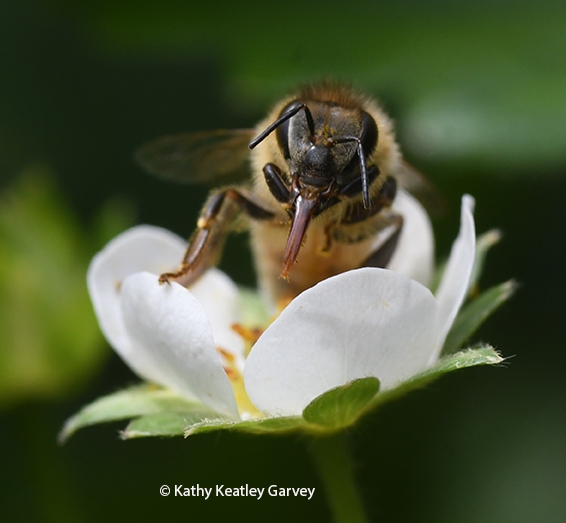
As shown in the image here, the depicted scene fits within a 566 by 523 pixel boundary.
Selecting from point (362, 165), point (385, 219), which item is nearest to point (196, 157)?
point (385, 219)

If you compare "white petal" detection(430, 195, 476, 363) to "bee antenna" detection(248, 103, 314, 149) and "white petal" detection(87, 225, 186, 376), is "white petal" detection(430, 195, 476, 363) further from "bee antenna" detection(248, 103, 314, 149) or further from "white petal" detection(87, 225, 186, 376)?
"white petal" detection(87, 225, 186, 376)

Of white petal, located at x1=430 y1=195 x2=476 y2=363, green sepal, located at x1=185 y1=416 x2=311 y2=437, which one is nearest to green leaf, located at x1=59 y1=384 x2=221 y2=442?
green sepal, located at x1=185 y1=416 x2=311 y2=437

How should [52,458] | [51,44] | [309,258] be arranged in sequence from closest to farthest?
1. [309,258]
2. [52,458]
3. [51,44]

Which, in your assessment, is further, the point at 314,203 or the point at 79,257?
the point at 79,257

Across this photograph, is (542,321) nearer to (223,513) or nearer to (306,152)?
(223,513)

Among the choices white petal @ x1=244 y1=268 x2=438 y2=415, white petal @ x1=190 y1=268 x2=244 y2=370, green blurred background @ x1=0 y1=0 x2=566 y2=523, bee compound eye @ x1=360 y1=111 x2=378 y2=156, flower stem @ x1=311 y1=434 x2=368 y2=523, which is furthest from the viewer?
green blurred background @ x1=0 y1=0 x2=566 y2=523

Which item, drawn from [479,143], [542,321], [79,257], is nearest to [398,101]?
[479,143]

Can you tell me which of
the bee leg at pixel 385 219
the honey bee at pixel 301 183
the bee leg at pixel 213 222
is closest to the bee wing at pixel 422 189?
the honey bee at pixel 301 183
